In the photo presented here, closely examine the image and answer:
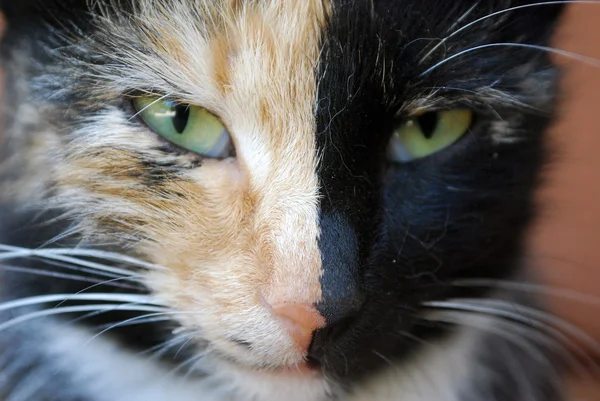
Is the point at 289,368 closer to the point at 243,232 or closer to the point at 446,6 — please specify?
the point at 243,232

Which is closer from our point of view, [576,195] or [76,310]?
[76,310]

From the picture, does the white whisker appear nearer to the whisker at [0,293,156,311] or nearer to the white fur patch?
the whisker at [0,293,156,311]

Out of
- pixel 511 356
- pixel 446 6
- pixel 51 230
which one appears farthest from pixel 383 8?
pixel 511 356

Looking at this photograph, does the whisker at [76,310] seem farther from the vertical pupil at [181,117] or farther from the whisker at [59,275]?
the vertical pupil at [181,117]

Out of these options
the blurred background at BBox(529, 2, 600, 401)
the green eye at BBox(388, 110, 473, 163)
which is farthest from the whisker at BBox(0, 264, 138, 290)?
the blurred background at BBox(529, 2, 600, 401)

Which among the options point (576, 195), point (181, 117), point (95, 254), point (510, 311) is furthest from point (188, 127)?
point (576, 195)

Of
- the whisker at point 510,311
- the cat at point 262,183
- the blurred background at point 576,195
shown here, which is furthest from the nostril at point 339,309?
the blurred background at point 576,195

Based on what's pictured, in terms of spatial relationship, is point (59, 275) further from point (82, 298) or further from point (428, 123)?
point (428, 123)
